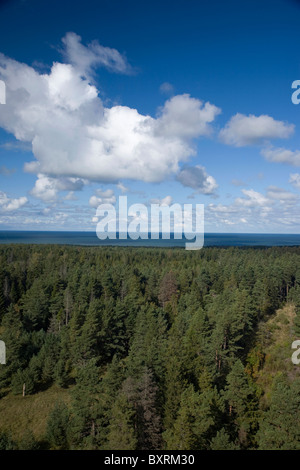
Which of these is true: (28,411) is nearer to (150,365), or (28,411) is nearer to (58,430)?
(58,430)

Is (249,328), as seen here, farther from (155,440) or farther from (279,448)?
(155,440)

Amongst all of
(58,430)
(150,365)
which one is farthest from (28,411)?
(150,365)

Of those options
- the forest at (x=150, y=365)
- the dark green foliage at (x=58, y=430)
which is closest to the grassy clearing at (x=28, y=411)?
the forest at (x=150, y=365)

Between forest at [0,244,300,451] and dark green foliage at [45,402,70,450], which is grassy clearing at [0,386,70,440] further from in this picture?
dark green foliage at [45,402,70,450]

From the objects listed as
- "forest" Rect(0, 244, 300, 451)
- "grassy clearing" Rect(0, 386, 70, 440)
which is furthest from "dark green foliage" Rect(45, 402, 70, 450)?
"grassy clearing" Rect(0, 386, 70, 440)

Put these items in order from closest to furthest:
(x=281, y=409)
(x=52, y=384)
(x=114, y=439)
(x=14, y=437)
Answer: (x=114, y=439), (x=281, y=409), (x=14, y=437), (x=52, y=384)

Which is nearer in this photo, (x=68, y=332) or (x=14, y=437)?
(x=14, y=437)

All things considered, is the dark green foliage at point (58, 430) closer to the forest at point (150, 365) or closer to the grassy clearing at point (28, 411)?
the forest at point (150, 365)

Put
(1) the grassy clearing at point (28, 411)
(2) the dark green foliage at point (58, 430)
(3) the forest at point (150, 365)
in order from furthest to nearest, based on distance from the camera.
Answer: (1) the grassy clearing at point (28, 411) < (2) the dark green foliage at point (58, 430) < (3) the forest at point (150, 365)
